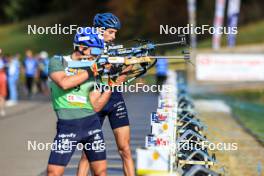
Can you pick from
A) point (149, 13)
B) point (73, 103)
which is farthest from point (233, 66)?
point (149, 13)

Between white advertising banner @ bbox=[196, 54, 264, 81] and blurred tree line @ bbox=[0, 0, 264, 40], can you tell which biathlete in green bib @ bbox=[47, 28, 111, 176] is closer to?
white advertising banner @ bbox=[196, 54, 264, 81]

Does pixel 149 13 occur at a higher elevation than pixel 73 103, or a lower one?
higher

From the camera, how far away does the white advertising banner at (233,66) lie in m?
32.0

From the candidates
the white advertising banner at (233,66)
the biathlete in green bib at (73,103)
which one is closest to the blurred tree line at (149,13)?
the white advertising banner at (233,66)

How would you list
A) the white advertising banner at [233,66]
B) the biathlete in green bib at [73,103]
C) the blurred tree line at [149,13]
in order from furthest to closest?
the blurred tree line at [149,13], the white advertising banner at [233,66], the biathlete in green bib at [73,103]

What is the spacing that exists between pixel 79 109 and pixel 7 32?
8723 centimetres

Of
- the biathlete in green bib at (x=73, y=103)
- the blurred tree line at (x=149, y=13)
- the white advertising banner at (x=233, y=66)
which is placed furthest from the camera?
the blurred tree line at (x=149, y=13)

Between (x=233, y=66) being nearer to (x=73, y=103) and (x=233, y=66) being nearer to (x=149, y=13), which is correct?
(x=73, y=103)

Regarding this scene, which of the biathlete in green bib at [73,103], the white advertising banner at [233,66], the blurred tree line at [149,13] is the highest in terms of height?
the blurred tree line at [149,13]

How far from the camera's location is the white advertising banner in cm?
3198

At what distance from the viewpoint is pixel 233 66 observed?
32.3m

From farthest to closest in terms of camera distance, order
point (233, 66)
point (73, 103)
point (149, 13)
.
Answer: point (149, 13) → point (233, 66) → point (73, 103)

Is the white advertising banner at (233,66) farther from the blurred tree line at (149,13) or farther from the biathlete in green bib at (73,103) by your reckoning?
the blurred tree line at (149,13)

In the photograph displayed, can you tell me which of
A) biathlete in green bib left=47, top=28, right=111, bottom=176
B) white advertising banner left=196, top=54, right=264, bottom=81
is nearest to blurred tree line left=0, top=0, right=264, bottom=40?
white advertising banner left=196, top=54, right=264, bottom=81
